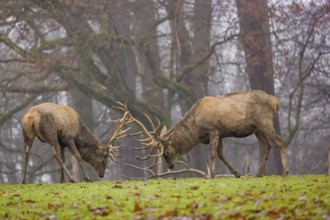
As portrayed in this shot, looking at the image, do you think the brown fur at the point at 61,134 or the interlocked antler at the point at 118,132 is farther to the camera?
the interlocked antler at the point at 118,132

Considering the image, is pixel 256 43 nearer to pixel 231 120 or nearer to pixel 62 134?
pixel 231 120

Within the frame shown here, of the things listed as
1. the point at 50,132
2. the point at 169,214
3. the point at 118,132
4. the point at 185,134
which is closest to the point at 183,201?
the point at 169,214

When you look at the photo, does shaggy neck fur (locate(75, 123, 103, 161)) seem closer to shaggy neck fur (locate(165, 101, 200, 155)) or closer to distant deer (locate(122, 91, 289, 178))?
distant deer (locate(122, 91, 289, 178))

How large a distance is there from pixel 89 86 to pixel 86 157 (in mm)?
8722

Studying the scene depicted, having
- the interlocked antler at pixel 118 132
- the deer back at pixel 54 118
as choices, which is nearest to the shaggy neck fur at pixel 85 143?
the deer back at pixel 54 118

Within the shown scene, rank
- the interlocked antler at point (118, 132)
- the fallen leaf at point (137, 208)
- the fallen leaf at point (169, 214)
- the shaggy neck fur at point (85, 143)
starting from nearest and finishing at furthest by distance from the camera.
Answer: the fallen leaf at point (169, 214) < the fallen leaf at point (137, 208) < the interlocked antler at point (118, 132) < the shaggy neck fur at point (85, 143)

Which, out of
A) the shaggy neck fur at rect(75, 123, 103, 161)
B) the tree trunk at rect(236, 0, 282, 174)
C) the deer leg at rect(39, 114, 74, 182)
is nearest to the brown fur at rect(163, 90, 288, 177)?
the shaggy neck fur at rect(75, 123, 103, 161)

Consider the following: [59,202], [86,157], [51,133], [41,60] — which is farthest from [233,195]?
[41,60]

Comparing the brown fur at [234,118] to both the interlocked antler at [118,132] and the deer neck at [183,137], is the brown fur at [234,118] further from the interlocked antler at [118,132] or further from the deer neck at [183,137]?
the interlocked antler at [118,132]

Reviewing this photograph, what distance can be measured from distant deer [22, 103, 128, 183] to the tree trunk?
892 centimetres

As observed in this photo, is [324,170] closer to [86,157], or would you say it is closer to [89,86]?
[89,86]

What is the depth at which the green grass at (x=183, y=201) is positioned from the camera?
29.3ft

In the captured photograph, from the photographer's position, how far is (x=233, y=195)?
10227 millimetres

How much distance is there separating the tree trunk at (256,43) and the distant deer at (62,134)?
29.3ft
